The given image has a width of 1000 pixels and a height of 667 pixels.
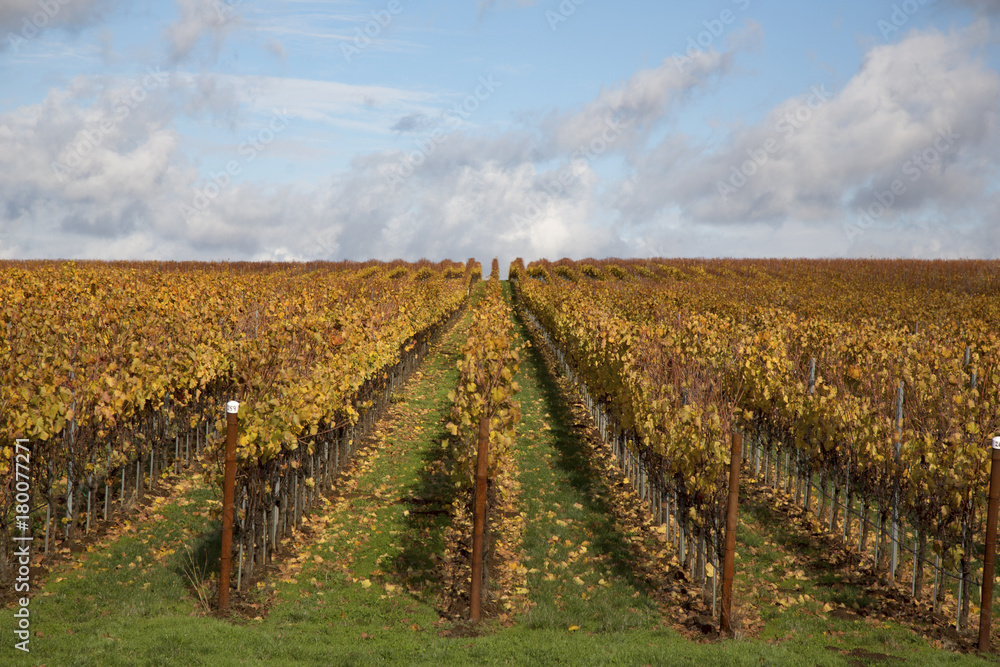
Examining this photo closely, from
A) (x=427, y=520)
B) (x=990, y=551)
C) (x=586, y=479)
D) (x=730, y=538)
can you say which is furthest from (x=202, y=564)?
(x=990, y=551)

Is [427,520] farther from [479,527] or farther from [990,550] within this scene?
[990,550]

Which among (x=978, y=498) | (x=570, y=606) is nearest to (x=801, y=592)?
(x=978, y=498)

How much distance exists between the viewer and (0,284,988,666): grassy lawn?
23.4ft

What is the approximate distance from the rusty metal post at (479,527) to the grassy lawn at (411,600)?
0.29 m

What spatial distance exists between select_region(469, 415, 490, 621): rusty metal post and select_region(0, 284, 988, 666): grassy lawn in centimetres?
29

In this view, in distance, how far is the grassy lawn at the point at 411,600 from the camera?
7.12 metres

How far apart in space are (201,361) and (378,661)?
718 centimetres

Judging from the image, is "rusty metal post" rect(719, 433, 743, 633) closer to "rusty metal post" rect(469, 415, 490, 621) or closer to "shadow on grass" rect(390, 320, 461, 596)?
"rusty metal post" rect(469, 415, 490, 621)

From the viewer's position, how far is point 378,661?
692cm

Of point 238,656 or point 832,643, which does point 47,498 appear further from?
point 832,643

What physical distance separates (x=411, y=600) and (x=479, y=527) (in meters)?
1.38

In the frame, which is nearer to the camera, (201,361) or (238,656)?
(238,656)

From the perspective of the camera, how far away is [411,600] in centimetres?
873

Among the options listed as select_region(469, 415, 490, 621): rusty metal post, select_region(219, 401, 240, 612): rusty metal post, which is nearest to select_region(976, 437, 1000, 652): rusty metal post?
select_region(469, 415, 490, 621): rusty metal post
